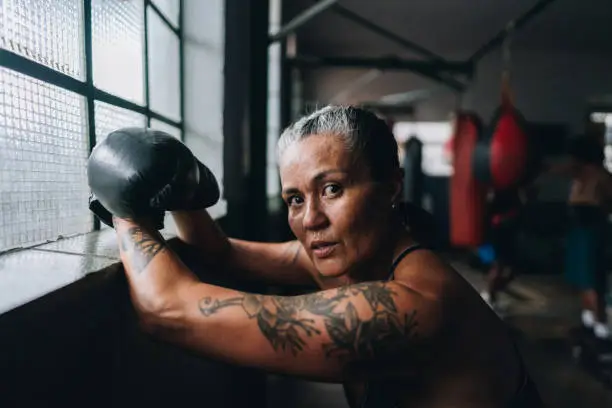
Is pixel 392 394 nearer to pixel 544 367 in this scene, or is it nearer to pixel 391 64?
pixel 544 367

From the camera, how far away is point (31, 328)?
0.60 m

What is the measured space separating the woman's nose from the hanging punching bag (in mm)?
2552

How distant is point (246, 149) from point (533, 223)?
207 inches

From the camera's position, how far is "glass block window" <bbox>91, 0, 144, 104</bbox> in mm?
1236

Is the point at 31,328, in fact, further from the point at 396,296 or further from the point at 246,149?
the point at 246,149

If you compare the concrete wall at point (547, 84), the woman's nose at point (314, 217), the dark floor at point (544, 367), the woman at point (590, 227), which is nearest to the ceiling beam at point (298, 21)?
the woman's nose at point (314, 217)

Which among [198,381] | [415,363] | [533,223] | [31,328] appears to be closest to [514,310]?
[533,223]

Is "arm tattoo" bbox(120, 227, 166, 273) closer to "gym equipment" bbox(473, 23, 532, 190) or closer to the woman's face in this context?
the woman's face

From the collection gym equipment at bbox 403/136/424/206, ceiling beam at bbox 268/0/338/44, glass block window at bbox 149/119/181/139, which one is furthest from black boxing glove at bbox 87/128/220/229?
gym equipment at bbox 403/136/424/206

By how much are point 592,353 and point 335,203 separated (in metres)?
3.07

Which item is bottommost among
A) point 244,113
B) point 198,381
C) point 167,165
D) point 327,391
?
point 327,391

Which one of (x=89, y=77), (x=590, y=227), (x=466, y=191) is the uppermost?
(x=89, y=77)

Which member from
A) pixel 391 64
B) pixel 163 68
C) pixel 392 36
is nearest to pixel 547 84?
pixel 391 64

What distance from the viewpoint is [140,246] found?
34.7 inches
